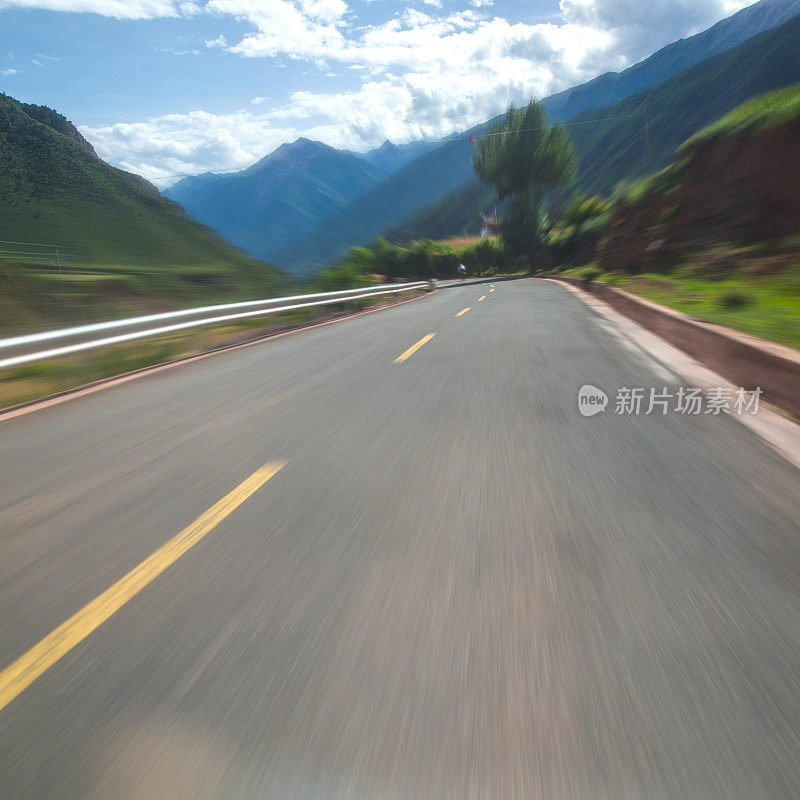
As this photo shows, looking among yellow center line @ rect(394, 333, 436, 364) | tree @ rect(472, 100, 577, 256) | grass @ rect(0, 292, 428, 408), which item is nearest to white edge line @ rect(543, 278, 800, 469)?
yellow center line @ rect(394, 333, 436, 364)

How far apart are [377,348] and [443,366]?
2.10 m

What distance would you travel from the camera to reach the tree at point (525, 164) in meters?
53.9

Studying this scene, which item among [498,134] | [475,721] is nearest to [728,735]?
[475,721]

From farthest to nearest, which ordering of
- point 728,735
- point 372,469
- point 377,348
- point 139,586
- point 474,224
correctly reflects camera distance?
point 474,224 < point 377,348 < point 372,469 < point 139,586 < point 728,735

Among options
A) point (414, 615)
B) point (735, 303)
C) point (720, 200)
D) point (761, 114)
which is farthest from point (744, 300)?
point (761, 114)

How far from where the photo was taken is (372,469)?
148 inches

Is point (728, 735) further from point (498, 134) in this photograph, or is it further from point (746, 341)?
point (498, 134)

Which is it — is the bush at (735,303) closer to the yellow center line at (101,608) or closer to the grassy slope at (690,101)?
the yellow center line at (101,608)

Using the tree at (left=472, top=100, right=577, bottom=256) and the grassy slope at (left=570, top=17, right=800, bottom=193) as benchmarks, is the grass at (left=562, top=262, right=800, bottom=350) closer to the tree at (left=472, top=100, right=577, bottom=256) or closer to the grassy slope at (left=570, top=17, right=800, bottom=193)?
the tree at (left=472, top=100, right=577, bottom=256)

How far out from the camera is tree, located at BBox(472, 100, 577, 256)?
177ft

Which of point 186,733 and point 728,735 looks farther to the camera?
point 186,733
